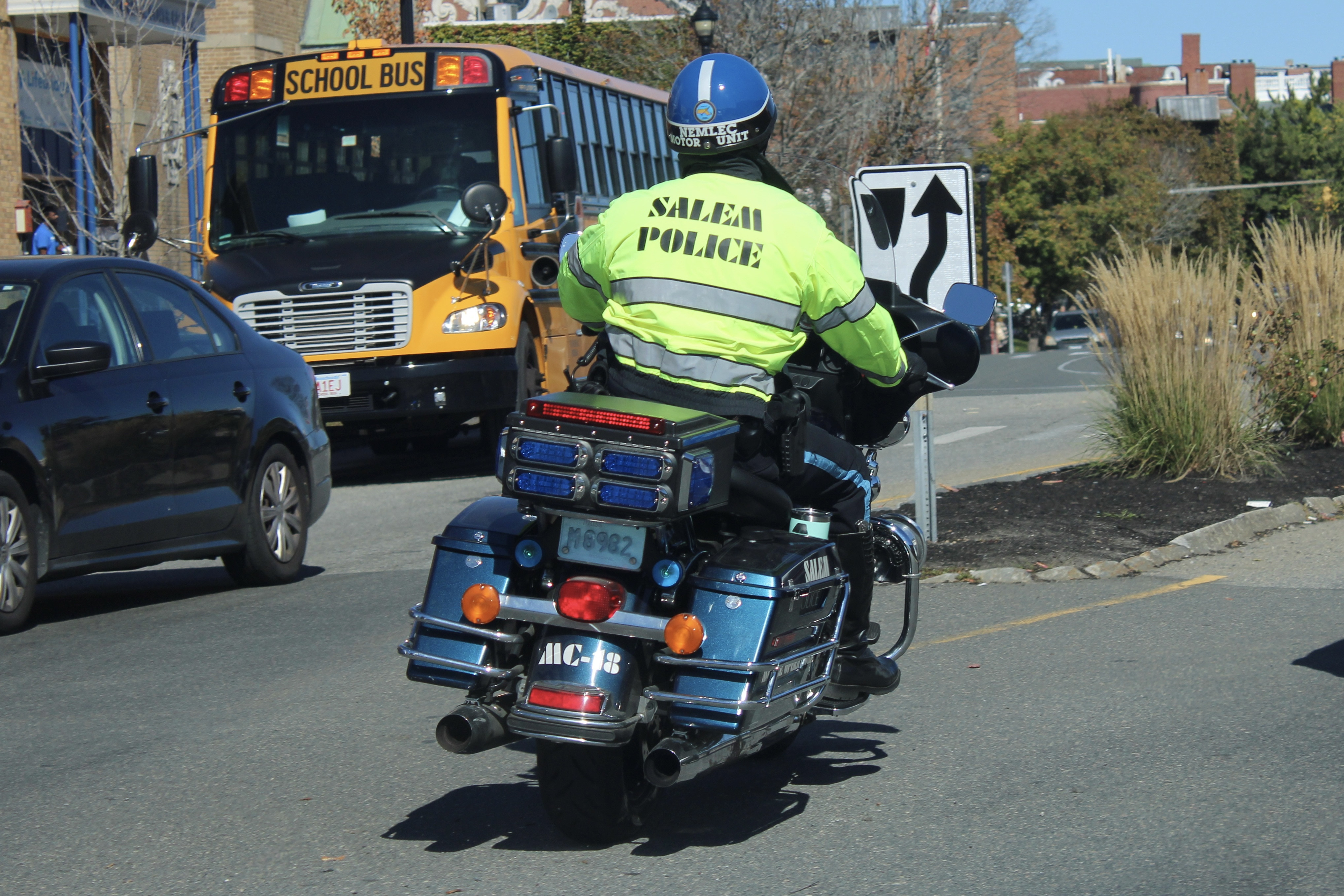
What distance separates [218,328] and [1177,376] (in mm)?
6377

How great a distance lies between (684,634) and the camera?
401cm

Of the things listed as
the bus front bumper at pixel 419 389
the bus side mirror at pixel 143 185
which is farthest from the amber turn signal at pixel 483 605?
the bus side mirror at pixel 143 185

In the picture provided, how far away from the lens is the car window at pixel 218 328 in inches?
356

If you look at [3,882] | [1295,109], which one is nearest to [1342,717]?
[3,882]

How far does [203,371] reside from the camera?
8.79 metres

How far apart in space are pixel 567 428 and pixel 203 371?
523 centimetres

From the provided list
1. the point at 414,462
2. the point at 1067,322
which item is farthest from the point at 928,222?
the point at 1067,322

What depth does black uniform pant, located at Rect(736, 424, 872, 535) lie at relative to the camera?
460 centimetres

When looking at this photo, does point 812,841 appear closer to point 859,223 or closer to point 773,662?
point 773,662

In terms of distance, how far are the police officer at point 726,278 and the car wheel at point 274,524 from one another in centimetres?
495

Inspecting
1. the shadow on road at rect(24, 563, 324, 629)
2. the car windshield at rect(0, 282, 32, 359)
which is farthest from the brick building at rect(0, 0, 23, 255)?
the car windshield at rect(0, 282, 32, 359)

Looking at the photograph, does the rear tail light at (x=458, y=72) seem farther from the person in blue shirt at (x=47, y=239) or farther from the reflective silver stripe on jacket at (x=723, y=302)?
the reflective silver stripe on jacket at (x=723, y=302)

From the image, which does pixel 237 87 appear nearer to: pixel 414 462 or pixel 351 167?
pixel 351 167

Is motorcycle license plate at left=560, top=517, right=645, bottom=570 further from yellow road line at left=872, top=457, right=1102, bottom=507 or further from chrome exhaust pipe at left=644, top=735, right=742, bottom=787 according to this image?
yellow road line at left=872, top=457, right=1102, bottom=507
